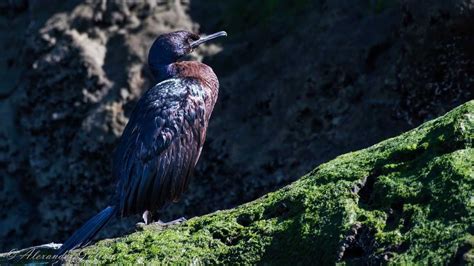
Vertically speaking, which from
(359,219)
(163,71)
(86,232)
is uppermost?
(163,71)

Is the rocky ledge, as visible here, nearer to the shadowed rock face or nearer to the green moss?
the green moss

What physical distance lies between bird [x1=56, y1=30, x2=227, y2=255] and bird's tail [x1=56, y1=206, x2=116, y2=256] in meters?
0.02

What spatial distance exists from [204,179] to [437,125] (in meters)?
3.99

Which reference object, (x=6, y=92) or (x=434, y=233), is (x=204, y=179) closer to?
(x=6, y=92)

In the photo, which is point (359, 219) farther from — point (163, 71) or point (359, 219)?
point (163, 71)

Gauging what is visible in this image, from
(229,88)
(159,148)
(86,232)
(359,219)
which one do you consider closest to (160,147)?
(159,148)

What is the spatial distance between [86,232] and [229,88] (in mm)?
2963

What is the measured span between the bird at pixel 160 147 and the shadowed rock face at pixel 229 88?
1.27 m

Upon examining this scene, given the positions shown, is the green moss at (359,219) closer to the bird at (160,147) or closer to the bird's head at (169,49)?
the bird at (160,147)

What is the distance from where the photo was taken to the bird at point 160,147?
22.7 ft

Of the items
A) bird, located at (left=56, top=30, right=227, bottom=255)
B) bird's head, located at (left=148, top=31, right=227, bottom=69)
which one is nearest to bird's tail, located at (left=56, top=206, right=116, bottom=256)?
bird, located at (left=56, top=30, right=227, bottom=255)

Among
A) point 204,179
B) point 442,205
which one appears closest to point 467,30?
point 204,179

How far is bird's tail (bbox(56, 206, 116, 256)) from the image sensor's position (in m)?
5.98

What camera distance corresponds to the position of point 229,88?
898cm
